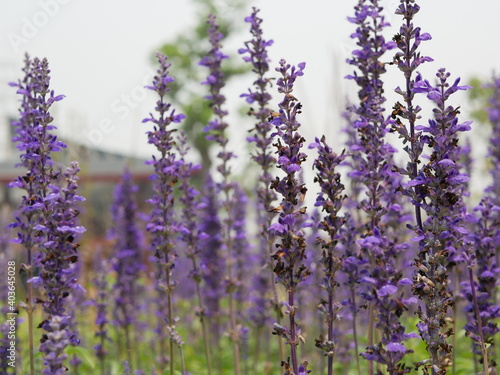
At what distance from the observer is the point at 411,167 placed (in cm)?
520

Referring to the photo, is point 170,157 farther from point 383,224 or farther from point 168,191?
point 383,224

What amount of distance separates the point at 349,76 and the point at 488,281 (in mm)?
2371

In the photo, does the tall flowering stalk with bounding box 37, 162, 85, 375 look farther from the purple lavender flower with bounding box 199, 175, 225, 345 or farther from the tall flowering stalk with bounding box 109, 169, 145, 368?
the purple lavender flower with bounding box 199, 175, 225, 345

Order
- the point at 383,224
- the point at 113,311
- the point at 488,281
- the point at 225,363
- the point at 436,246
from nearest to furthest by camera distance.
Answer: the point at 436,246 → the point at 383,224 → the point at 488,281 → the point at 113,311 → the point at 225,363

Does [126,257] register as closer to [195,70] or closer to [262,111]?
[262,111]

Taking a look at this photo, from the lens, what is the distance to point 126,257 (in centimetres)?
955

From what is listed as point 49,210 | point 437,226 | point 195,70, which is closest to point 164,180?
point 49,210

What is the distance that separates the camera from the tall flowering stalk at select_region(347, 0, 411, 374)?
505cm

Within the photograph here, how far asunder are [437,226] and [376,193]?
2.92 feet

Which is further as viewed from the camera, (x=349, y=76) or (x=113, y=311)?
(x=113, y=311)

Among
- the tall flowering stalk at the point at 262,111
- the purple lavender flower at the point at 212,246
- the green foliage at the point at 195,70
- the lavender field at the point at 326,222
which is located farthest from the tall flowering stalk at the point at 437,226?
the green foliage at the point at 195,70

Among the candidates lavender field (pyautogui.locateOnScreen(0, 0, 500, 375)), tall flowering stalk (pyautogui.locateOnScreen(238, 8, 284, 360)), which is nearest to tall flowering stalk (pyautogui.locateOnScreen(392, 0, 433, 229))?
lavender field (pyautogui.locateOnScreen(0, 0, 500, 375))

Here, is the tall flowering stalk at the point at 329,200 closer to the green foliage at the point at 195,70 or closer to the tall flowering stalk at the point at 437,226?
the tall flowering stalk at the point at 437,226

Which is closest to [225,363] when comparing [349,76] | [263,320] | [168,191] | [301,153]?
[263,320]
